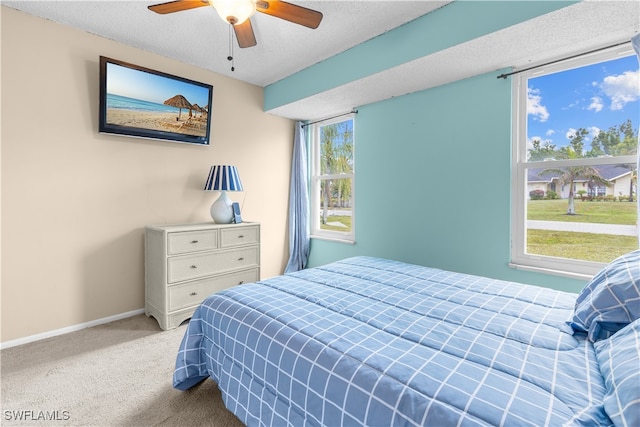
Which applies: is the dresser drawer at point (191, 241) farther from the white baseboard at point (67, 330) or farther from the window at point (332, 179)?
the window at point (332, 179)

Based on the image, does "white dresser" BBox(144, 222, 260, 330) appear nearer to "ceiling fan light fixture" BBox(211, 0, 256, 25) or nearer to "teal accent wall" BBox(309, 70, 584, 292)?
"teal accent wall" BBox(309, 70, 584, 292)

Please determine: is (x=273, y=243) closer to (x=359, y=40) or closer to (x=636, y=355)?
(x=359, y=40)

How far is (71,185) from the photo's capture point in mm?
2465

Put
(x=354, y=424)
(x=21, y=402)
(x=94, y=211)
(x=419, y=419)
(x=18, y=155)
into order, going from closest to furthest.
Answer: (x=419, y=419) → (x=354, y=424) → (x=21, y=402) → (x=18, y=155) → (x=94, y=211)

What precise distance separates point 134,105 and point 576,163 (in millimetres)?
3720

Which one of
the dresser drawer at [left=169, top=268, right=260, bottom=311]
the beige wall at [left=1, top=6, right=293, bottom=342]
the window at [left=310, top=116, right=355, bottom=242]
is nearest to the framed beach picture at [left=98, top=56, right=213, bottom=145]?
the beige wall at [left=1, top=6, right=293, bottom=342]

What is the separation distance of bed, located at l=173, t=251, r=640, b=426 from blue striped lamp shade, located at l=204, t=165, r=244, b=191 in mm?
1531

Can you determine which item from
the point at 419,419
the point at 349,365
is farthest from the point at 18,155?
the point at 419,419

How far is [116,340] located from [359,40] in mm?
3279

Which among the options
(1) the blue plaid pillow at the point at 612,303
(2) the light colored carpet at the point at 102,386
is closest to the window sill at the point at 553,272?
(1) the blue plaid pillow at the point at 612,303

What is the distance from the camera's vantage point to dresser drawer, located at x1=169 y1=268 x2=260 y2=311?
2.58 m

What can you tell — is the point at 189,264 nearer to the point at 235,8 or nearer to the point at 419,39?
the point at 235,8

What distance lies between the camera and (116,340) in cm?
235

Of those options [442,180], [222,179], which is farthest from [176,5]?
[442,180]
